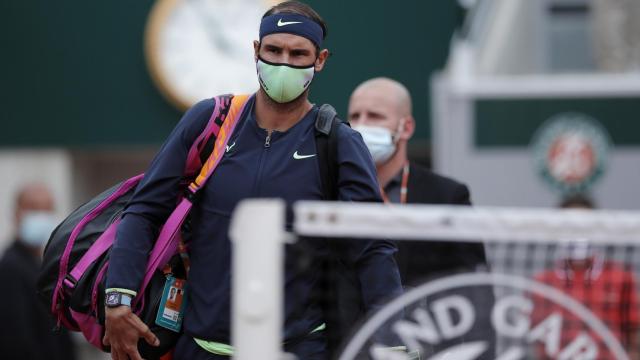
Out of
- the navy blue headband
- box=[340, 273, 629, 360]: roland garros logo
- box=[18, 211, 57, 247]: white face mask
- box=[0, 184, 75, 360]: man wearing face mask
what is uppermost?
the navy blue headband

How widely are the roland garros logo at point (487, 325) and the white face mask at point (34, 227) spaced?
5.35 metres

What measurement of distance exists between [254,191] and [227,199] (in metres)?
0.10

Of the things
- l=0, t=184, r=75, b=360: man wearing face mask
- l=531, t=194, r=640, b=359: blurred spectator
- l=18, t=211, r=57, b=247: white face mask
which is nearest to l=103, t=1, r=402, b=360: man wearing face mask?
l=531, t=194, r=640, b=359: blurred spectator

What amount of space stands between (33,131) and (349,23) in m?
3.75

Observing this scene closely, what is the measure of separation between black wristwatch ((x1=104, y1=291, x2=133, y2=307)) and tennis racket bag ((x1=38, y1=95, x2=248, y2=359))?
0.10m

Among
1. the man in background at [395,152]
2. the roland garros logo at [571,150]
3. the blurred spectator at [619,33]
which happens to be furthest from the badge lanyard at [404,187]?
the blurred spectator at [619,33]

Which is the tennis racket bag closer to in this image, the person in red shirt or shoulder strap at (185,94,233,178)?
shoulder strap at (185,94,233,178)

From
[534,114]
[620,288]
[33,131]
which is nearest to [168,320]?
[620,288]

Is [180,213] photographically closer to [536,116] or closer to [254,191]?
[254,191]

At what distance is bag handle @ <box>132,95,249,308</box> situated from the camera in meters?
3.93

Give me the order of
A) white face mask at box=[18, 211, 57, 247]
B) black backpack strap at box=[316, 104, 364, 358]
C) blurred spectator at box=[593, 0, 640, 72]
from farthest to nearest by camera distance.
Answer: blurred spectator at box=[593, 0, 640, 72]
white face mask at box=[18, 211, 57, 247]
black backpack strap at box=[316, 104, 364, 358]

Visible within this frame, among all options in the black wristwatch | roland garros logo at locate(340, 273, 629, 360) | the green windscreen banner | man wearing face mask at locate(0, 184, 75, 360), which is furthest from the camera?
the green windscreen banner

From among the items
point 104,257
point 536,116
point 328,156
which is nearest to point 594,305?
point 328,156

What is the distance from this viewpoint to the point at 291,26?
3.92m
